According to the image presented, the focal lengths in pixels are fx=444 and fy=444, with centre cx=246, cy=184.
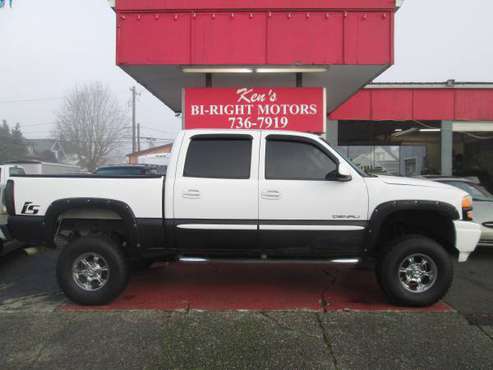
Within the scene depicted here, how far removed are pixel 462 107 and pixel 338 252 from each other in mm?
11811

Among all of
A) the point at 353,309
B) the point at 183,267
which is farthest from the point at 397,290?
the point at 183,267

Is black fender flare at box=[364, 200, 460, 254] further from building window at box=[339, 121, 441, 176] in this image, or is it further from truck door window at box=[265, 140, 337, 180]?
building window at box=[339, 121, 441, 176]

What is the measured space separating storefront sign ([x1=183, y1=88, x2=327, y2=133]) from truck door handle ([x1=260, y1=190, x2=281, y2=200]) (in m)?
3.87

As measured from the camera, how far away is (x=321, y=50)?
25.7ft

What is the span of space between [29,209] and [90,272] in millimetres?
1020

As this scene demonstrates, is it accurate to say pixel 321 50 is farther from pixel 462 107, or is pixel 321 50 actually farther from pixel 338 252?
pixel 462 107

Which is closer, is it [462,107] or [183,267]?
[183,267]

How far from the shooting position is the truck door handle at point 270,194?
16.5ft

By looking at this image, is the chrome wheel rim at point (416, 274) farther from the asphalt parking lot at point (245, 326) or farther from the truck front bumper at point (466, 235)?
the truck front bumper at point (466, 235)

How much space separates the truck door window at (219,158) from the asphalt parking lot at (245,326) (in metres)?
1.56

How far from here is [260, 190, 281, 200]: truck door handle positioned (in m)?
5.02

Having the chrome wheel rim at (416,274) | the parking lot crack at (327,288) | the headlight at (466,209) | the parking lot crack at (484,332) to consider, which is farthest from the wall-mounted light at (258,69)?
the parking lot crack at (484,332)

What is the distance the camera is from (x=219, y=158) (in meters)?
5.22

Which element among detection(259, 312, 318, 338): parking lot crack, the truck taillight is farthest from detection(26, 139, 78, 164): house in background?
detection(259, 312, 318, 338): parking lot crack
